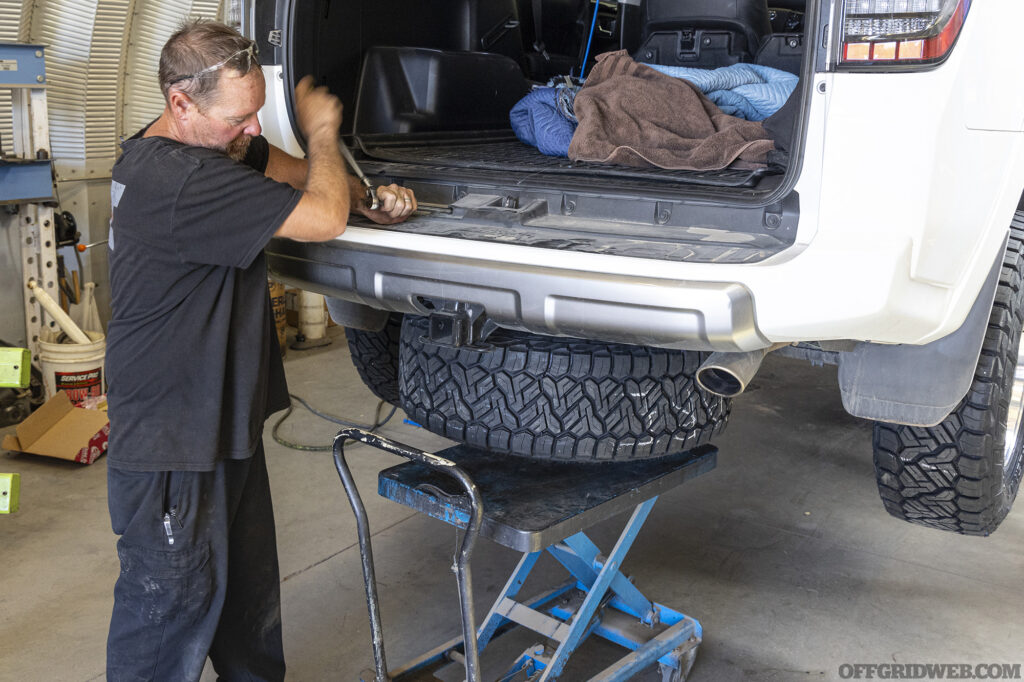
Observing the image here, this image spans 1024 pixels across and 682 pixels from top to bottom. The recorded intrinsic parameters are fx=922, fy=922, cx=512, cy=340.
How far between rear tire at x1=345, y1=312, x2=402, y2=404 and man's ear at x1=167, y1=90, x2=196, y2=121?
40.8 inches

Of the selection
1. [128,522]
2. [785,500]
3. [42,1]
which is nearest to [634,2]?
[785,500]

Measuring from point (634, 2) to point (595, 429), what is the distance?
6.14 feet

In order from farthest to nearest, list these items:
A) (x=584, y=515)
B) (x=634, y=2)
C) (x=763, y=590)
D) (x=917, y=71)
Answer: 1. (x=634, y=2)
2. (x=763, y=590)
3. (x=584, y=515)
4. (x=917, y=71)

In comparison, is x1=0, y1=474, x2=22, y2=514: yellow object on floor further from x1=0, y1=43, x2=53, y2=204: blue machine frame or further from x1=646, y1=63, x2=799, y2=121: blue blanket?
x1=0, y1=43, x2=53, y2=204: blue machine frame

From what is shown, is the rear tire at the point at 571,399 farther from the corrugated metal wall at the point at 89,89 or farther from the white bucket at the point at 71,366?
the corrugated metal wall at the point at 89,89

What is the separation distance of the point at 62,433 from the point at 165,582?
2.05 metres

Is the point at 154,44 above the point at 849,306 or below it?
above

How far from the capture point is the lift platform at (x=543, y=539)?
5.90 feet

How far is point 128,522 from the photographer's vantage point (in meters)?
1.89

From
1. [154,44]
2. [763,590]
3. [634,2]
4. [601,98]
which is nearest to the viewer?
[601,98]

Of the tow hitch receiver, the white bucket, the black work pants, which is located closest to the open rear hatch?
the tow hitch receiver

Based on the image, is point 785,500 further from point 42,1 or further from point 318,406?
point 42,1

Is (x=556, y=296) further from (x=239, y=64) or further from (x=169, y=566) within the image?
(x=169, y=566)

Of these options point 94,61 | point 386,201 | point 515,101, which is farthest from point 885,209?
point 94,61
